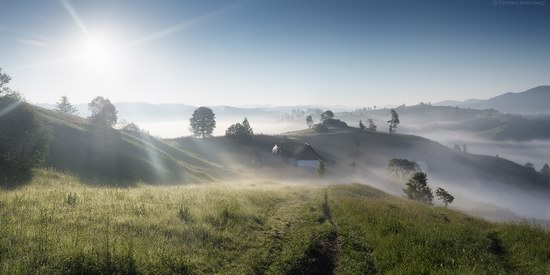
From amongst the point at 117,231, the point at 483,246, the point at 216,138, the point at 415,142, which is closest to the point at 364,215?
the point at 483,246

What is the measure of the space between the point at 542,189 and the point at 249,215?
204971 millimetres

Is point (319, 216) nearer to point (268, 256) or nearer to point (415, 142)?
point (268, 256)

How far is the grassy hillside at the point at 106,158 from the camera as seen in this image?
42531 millimetres

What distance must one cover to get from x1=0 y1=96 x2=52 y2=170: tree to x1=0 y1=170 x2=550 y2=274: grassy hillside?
16809 mm

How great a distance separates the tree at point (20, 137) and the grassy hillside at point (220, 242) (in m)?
16.8

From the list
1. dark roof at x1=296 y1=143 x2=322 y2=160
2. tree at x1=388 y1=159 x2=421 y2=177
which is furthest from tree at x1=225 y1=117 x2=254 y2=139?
tree at x1=388 y1=159 x2=421 y2=177

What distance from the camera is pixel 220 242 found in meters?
10.9

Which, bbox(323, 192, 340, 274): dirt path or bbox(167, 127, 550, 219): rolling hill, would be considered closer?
bbox(323, 192, 340, 274): dirt path

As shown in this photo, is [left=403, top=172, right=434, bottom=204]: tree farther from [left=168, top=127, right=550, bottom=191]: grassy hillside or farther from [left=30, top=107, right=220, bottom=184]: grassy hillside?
[left=168, top=127, right=550, bottom=191]: grassy hillside

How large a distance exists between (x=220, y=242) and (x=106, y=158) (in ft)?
150

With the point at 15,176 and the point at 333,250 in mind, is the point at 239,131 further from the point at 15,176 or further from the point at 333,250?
the point at 333,250

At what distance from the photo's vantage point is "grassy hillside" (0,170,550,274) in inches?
301

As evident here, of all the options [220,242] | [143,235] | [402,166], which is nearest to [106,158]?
[143,235]

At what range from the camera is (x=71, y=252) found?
732cm
